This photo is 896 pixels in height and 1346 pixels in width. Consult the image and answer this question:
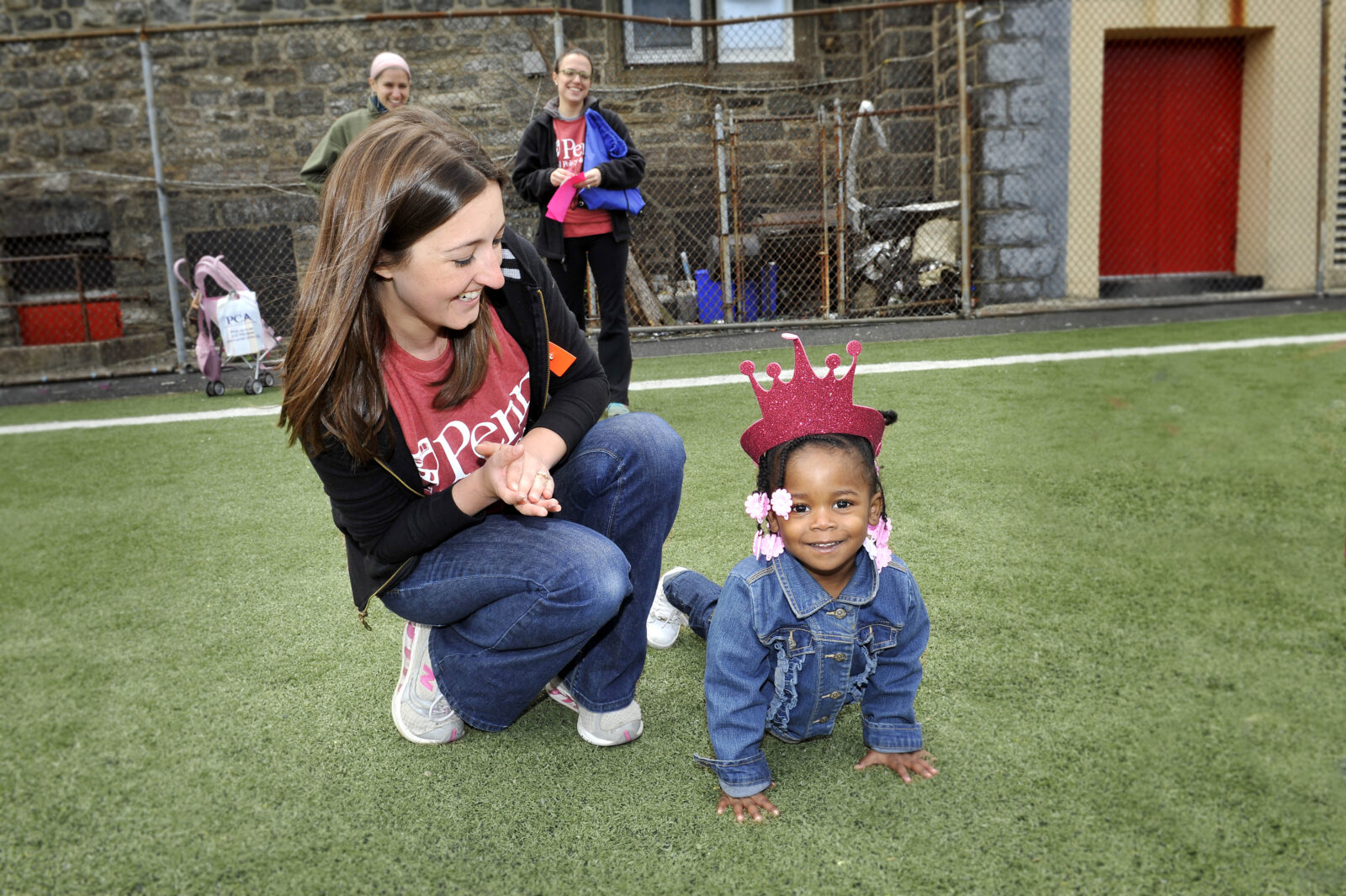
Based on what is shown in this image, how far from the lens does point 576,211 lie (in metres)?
4.71

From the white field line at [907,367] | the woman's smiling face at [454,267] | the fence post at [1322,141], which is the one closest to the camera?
the woman's smiling face at [454,267]

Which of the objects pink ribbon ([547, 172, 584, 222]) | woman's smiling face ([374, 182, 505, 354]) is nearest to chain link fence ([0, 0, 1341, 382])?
pink ribbon ([547, 172, 584, 222])

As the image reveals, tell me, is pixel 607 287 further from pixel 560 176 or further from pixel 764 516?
pixel 764 516

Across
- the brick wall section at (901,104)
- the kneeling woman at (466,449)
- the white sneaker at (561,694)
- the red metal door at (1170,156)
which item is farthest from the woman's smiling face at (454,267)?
the red metal door at (1170,156)

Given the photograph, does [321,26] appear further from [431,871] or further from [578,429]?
[431,871]

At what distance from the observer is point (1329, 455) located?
351 cm

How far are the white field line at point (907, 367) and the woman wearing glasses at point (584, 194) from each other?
901 millimetres

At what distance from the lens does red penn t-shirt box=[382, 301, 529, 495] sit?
6.05ft

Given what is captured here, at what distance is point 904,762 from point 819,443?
580mm

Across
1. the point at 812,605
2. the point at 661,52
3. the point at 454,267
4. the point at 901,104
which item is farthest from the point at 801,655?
the point at 661,52

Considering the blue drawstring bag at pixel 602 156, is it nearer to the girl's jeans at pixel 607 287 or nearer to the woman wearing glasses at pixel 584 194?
the woman wearing glasses at pixel 584 194

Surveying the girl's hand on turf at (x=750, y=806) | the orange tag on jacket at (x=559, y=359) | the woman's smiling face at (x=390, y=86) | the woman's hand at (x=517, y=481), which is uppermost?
the woman's smiling face at (x=390, y=86)

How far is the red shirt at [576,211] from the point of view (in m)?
4.71

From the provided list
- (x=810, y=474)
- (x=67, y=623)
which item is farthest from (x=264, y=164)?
(x=810, y=474)
